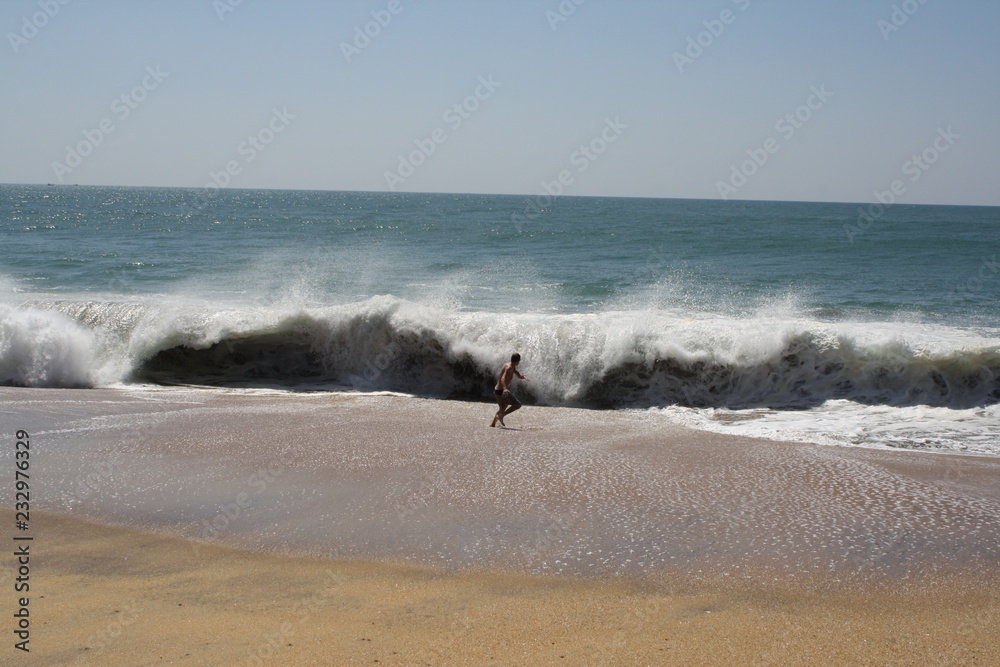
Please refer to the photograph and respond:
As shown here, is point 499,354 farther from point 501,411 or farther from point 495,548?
point 495,548

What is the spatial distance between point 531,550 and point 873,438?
16.0ft

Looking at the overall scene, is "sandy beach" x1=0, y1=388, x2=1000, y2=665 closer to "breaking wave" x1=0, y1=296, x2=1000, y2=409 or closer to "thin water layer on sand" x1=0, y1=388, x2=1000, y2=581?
"thin water layer on sand" x1=0, y1=388, x2=1000, y2=581

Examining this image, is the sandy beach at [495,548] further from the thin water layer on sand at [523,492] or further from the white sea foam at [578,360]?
the white sea foam at [578,360]

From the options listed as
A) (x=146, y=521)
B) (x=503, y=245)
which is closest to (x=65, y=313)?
(x=146, y=521)

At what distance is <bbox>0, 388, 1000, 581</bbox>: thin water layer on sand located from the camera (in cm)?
525

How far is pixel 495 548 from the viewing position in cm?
529

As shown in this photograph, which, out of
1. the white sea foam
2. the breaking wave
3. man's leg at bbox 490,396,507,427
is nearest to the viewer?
man's leg at bbox 490,396,507,427

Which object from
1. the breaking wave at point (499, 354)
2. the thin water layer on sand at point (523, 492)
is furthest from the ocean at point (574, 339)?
the thin water layer on sand at point (523, 492)

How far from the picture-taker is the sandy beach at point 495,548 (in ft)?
13.4

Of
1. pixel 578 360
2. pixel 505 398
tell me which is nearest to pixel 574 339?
pixel 578 360

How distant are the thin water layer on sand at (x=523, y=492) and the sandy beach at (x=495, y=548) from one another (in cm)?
2

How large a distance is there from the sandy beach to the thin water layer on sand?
0.08 ft

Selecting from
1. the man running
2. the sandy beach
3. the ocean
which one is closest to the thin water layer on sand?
the sandy beach

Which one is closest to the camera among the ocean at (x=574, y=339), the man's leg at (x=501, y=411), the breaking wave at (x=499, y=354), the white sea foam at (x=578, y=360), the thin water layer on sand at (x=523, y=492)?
Result: the thin water layer on sand at (x=523, y=492)
